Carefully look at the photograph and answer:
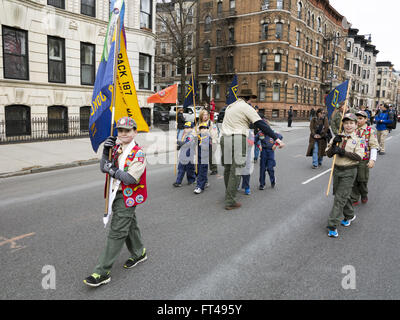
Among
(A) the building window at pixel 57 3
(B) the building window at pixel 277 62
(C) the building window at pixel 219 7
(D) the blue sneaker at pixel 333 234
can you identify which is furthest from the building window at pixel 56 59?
(C) the building window at pixel 219 7

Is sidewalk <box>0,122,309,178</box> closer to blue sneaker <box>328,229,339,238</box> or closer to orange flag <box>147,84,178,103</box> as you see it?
orange flag <box>147,84,178,103</box>

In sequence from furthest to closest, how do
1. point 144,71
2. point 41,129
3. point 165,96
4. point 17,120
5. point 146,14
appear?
point 144,71
point 146,14
point 41,129
point 17,120
point 165,96

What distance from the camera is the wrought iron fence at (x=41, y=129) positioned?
1513 centimetres

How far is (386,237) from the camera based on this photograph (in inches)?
201

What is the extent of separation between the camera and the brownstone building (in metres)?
39.0

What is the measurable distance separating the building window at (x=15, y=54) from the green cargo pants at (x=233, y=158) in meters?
13.2

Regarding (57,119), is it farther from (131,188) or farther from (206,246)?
(131,188)

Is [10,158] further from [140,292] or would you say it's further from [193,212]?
[140,292]

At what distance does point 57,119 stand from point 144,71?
7105mm

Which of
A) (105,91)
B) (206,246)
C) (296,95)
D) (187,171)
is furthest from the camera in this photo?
(296,95)

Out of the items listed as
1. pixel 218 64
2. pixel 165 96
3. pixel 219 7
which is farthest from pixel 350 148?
pixel 219 7

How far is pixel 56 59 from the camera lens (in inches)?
678

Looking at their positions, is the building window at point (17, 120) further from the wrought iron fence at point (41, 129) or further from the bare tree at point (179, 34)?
the bare tree at point (179, 34)

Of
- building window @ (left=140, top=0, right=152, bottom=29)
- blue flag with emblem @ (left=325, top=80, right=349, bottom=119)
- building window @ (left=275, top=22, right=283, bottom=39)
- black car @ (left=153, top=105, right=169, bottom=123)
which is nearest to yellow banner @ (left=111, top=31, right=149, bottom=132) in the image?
blue flag with emblem @ (left=325, top=80, right=349, bottom=119)
